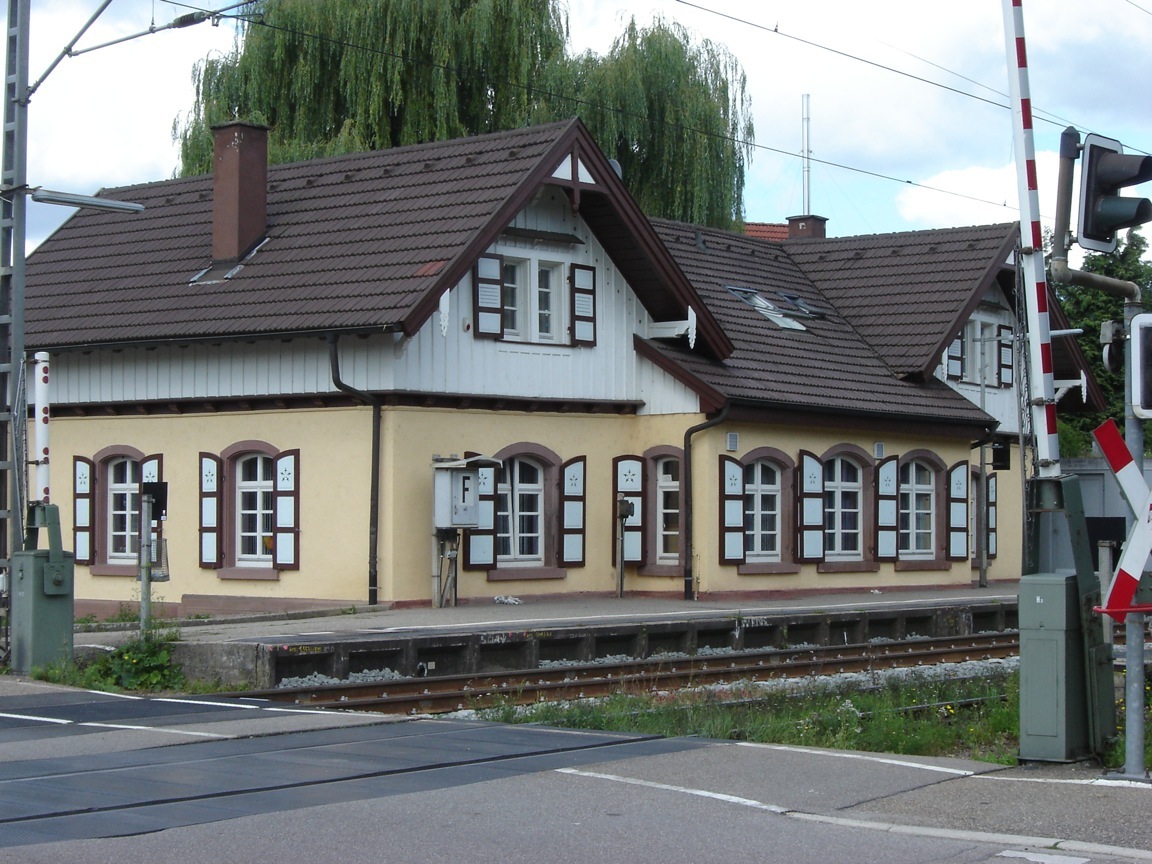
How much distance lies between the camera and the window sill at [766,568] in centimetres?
2653

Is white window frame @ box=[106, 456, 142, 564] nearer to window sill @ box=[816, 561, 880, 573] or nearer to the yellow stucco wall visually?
the yellow stucco wall

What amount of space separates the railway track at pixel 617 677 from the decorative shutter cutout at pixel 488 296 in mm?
6735

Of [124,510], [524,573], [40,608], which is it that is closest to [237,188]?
[124,510]

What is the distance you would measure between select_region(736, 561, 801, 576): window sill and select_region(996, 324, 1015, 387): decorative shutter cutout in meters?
8.80

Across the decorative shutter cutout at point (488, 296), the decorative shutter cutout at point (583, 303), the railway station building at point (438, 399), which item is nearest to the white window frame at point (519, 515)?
the railway station building at point (438, 399)

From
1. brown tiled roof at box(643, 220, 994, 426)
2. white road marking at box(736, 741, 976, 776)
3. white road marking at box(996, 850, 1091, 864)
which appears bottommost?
white road marking at box(996, 850, 1091, 864)

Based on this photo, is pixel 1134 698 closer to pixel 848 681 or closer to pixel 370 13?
pixel 848 681

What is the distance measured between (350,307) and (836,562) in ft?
33.8

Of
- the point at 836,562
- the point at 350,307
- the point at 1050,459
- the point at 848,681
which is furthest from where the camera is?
the point at 836,562

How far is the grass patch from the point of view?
1220 centimetres

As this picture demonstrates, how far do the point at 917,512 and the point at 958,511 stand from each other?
1.13m

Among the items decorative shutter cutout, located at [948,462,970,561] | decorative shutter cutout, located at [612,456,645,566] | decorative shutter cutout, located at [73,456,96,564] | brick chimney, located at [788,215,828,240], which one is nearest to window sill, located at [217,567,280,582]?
decorative shutter cutout, located at [73,456,96,564]

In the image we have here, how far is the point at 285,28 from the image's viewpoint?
35781 millimetres

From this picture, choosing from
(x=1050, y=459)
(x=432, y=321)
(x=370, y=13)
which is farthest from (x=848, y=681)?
(x=370, y=13)
